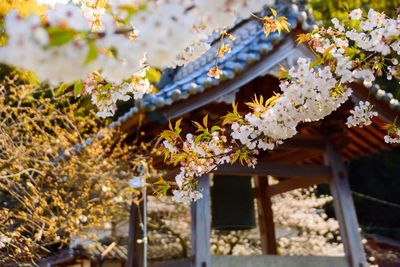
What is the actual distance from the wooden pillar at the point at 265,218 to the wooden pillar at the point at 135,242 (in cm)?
163

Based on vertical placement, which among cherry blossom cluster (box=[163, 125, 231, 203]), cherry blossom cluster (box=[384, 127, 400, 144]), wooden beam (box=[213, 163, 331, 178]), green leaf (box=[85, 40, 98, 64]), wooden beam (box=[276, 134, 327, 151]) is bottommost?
green leaf (box=[85, 40, 98, 64])

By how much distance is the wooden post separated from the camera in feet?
14.6

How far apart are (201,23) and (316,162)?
5.40 m

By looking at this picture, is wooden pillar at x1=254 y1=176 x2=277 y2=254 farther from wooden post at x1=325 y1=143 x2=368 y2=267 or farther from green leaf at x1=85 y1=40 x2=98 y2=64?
green leaf at x1=85 y1=40 x2=98 y2=64

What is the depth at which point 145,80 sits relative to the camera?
6.53 feet

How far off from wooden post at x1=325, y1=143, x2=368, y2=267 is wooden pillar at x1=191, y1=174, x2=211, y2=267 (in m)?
1.44

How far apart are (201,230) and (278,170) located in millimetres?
1103

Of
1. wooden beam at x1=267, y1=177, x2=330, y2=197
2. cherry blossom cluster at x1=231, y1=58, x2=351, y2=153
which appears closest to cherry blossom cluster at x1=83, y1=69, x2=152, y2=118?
cherry blossom cluster at x1=231, y1=58, x2=351, y2=153

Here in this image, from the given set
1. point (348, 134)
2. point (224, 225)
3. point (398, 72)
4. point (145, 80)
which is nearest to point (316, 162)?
point (348, 134)

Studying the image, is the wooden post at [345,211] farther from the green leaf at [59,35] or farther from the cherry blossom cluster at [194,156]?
the green leaf at [59,35]

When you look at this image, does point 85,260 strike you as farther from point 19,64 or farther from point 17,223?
point 19,64

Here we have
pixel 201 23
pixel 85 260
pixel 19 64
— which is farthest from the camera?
pixel 85 260

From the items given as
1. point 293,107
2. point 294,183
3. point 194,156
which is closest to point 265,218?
point 294,183

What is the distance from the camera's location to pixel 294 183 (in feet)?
18.5
